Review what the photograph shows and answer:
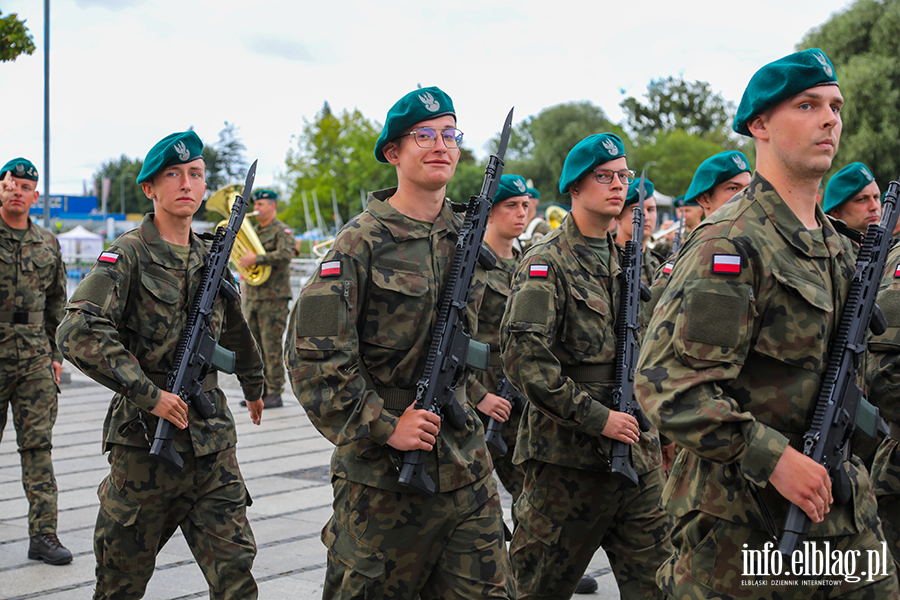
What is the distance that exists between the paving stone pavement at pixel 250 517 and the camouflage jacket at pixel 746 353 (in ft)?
9.28

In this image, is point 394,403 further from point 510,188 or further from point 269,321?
point 269,321

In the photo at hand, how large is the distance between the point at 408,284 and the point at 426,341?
0.22 metres

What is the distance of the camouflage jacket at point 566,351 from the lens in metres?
4.15

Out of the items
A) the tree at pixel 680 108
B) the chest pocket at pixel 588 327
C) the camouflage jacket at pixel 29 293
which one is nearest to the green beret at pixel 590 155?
the chest pocket at pixel 588 327

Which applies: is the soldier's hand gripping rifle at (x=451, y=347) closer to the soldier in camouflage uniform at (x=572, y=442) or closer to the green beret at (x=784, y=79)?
the soldier in camouflage uniform at (x=572, y=442)

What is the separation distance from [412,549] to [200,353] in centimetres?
152

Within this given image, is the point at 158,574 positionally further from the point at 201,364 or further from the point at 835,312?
the point at 835,312

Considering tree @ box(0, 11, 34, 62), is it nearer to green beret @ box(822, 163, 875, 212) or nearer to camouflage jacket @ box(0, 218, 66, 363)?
camouflage jacket @ box(0, 218, 66, 363)

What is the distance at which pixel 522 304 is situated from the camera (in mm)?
4281

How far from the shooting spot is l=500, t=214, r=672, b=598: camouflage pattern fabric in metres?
4.17

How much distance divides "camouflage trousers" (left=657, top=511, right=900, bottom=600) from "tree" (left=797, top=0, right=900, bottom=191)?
31.4 metres

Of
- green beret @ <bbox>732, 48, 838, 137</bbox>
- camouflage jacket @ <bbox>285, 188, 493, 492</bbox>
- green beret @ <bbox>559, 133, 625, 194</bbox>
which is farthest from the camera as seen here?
green beret @ <bbox>559, 133, 625, 194</bbox>

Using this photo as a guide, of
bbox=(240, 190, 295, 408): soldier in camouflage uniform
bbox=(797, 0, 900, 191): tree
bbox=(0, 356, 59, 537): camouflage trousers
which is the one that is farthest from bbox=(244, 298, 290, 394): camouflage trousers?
bbox=(797, 0, 900, 191): tree

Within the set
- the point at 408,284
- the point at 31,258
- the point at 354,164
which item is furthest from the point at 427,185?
the point at 354,164
